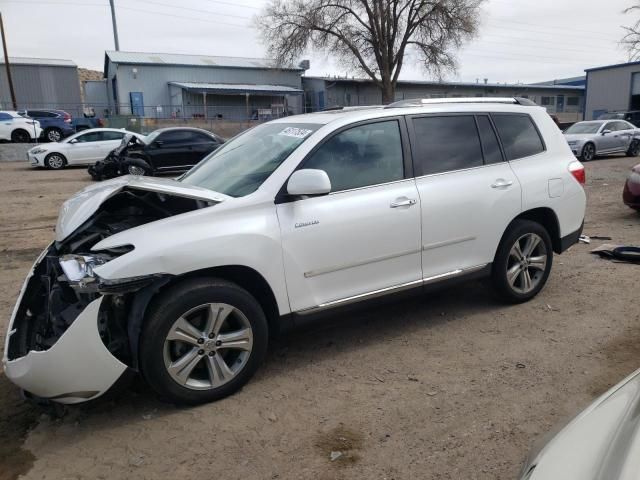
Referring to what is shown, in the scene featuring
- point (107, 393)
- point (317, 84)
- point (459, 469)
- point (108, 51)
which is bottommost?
point (459, 469)

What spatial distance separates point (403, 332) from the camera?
4.36 m

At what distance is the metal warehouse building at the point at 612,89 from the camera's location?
39553 mm

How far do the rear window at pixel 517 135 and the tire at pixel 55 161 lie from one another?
17592mm

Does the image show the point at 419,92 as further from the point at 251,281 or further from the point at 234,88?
the point at 251,281

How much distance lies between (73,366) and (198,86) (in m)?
42.5

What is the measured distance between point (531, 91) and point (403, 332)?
58541mm

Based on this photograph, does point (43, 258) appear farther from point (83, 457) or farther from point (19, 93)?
point (19, 93)

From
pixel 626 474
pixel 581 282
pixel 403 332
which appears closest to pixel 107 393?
pixel 403 332

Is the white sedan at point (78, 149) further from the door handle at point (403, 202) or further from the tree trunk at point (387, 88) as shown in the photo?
the tree trunk at point (387, 88)

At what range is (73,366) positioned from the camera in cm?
290

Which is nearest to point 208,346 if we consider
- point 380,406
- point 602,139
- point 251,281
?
point 251,281

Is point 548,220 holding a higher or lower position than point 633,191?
higher

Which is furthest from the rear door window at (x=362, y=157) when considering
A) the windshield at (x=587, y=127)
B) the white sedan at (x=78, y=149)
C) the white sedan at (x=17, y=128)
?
the white sedan at (x=17, y=128)

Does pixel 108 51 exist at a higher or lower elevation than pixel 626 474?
higher
